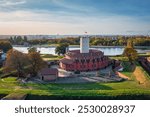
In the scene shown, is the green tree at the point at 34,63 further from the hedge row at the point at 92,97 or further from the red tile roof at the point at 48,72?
the hedge row at the point at 92,97

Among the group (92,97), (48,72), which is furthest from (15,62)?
(92,97)

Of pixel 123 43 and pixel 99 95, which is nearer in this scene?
pixel 99 95

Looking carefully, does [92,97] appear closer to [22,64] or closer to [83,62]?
[22,64]

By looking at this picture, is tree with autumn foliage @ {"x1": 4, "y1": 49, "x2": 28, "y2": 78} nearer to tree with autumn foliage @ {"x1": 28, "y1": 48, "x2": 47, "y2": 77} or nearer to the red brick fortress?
tree with autumn foliage @ {"x1": 28, "y1": 48, "x2": 47, "y2": 77}

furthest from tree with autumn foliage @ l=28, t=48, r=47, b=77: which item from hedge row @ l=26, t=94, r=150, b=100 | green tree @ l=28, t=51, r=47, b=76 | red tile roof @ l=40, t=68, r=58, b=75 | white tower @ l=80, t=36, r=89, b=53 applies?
hedge row @ l=26, t=94, r=150, b=100

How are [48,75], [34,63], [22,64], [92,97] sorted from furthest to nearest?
[34,63] → [22,64] → [48,75] → [92,97]

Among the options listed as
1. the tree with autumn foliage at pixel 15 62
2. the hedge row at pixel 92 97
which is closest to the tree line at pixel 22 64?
the tree with autumn foliage at pixel 15 62

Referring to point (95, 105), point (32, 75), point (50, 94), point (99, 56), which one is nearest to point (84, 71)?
point (99, 56)

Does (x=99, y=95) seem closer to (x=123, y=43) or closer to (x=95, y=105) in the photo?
(x=95, y=105)

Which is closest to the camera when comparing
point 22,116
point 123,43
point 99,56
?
point 22,116
